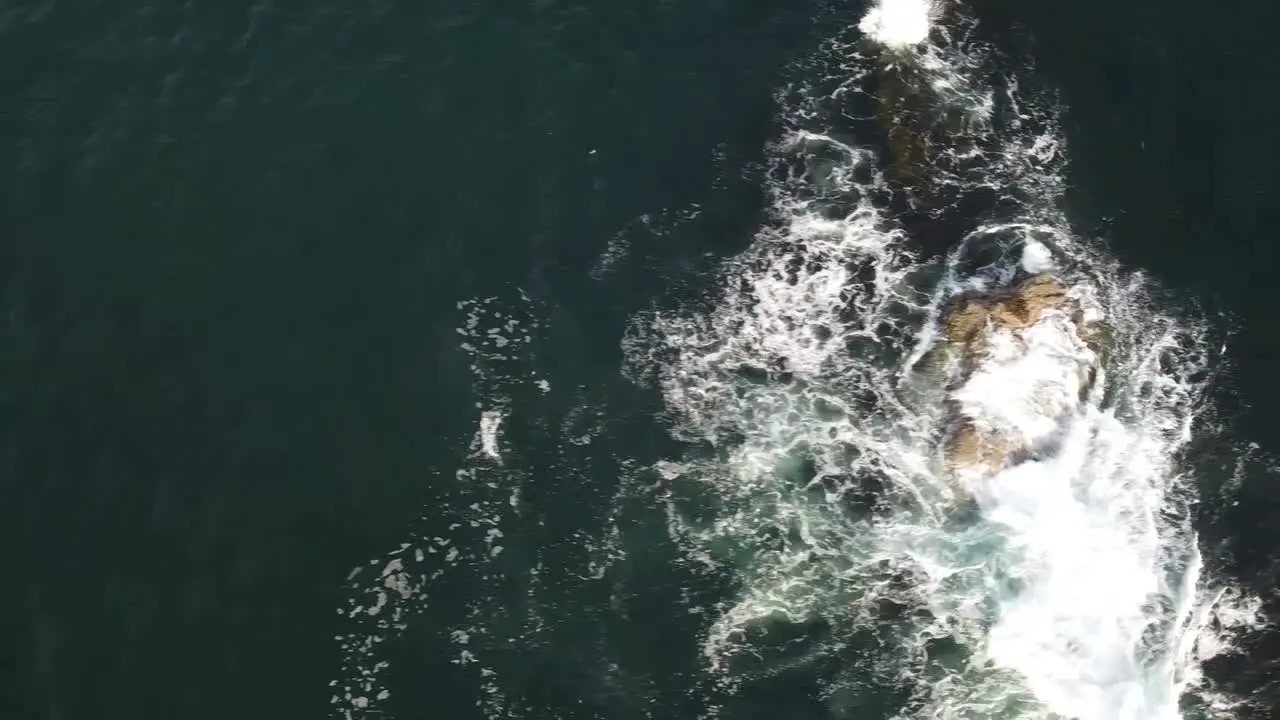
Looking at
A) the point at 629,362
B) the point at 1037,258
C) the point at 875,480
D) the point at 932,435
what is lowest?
the point at 875,480

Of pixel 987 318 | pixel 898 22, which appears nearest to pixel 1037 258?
pixel 987 318

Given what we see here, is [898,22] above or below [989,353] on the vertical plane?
above

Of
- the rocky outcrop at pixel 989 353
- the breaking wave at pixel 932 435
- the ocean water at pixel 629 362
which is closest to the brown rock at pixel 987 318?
the rocky outcrop at pixel 989 353

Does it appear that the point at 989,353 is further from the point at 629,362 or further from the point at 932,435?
the point at 629,362

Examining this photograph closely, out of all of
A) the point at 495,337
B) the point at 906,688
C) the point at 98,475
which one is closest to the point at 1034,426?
the point at 906,688

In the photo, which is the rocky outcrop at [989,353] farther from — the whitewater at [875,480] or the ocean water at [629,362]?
the ocean water at [629,362]

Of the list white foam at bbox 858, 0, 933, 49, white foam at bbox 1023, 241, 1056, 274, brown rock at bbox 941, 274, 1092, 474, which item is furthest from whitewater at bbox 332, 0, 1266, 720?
white foam at bbox 858, 0, 933, 49

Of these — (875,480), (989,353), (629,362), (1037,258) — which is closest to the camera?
(875,480)
